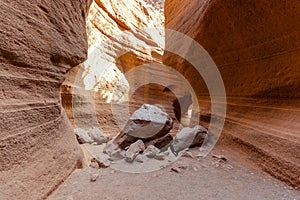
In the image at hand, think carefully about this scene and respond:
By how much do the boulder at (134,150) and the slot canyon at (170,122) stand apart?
12mm

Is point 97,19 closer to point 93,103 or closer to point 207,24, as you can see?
point 93,103

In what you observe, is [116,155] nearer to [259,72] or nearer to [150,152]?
[150,152]

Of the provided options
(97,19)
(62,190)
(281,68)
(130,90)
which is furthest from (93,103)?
(281,68)

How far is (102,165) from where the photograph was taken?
1423 millimetres

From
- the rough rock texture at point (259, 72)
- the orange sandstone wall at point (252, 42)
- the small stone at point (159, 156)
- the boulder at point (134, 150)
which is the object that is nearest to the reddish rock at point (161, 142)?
the boulder at point (134, 150)

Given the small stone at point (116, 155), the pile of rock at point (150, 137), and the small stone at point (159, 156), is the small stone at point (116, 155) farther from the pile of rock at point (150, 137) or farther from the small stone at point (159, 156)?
the small stone at point (159, 156)

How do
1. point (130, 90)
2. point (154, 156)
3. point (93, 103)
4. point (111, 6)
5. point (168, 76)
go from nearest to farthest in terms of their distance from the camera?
point (154, 156) < point (93, 103) < point (111, 6) < point (130, 90) < point (168, 76)

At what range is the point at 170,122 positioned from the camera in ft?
6.74

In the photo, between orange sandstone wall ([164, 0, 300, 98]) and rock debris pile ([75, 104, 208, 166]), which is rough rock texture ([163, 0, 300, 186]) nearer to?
orange sandstone wall ([164, 0, 300, 98])

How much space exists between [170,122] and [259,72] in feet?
3.69

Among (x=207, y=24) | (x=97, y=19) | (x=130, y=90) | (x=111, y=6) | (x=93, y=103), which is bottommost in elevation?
(x=93, y=103)

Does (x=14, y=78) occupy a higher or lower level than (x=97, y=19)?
lower

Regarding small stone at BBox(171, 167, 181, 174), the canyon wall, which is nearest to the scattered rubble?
small stone at BBox(171, 167, 181, 174)

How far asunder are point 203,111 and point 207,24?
4.30ft
